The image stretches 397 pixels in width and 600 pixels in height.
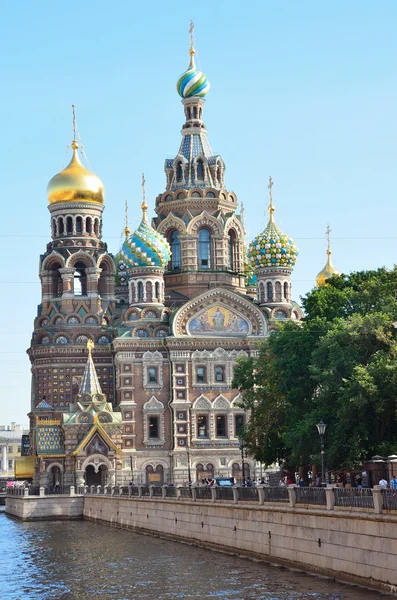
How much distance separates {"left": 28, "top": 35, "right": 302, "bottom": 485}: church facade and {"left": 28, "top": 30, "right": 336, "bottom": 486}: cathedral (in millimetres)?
81

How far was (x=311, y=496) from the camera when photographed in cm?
3070

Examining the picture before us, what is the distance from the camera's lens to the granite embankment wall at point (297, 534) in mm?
25859

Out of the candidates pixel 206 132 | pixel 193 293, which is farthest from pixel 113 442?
pixel 206 132

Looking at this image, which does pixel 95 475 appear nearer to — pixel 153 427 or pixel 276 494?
pixel 153 427

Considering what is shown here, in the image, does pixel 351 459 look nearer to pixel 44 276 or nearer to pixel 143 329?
pixel 143 329

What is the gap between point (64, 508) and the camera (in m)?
60.7

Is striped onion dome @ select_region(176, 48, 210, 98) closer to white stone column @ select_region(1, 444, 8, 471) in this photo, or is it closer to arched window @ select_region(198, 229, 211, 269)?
arched window @ select_region(198, 229, 211, 269)

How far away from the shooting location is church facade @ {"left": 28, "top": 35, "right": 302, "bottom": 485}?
68.6m

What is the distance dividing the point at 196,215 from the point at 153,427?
46.7 feet

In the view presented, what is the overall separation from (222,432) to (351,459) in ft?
110

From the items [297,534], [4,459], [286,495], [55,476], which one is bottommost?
[297,534]

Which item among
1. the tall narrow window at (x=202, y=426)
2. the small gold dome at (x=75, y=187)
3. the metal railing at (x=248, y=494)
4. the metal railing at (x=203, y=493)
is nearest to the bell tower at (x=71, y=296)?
the small gold dome at (x=75, y=187)

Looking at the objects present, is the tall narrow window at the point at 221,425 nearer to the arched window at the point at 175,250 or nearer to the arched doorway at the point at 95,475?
the arched doorway at the point at 95,475

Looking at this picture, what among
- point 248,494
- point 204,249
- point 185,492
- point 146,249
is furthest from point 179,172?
point 248,494
